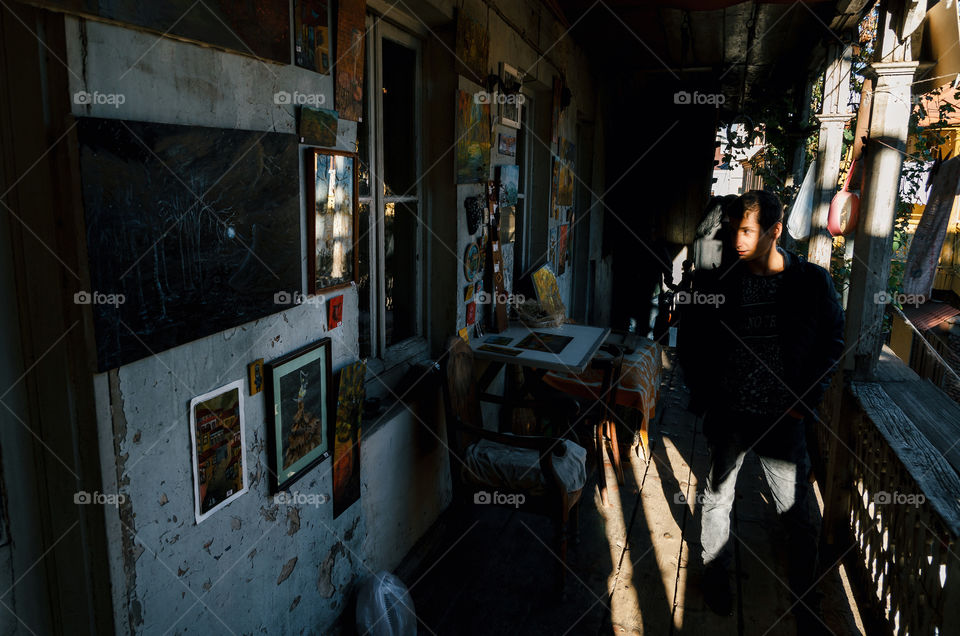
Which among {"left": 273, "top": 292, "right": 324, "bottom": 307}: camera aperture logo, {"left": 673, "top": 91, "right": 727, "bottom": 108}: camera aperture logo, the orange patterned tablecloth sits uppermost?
{"left": 673, "top": 91, "right": 727, "bottom": 108}: camera aperture logo

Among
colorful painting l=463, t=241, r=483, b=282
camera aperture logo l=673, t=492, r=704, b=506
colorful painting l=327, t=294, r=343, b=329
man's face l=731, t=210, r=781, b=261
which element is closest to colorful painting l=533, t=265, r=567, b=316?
colorful painting l=463, t=241, r=483, b=282

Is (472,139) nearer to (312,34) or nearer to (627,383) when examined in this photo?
(312,34)

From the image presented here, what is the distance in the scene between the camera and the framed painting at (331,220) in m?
2.08

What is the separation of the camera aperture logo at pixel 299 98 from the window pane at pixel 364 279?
633mm

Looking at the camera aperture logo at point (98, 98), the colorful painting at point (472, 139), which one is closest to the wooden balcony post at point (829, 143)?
the colorful painting at point (472, 139)

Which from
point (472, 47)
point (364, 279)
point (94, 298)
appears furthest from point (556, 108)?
point (94, 298)

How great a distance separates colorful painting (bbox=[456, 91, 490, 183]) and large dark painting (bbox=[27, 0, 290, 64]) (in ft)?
4.44

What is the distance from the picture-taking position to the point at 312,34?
2.00 m

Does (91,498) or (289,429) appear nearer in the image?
(91,498)

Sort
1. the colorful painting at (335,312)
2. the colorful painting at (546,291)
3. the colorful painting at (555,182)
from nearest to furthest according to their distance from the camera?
1. the colorful painting at (335,312)
2. the colorful painting at (546,291)
3. the colorful painting at (555,182)

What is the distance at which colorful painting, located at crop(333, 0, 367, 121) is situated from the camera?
7.03 ft

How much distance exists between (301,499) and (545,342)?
6.17 feet

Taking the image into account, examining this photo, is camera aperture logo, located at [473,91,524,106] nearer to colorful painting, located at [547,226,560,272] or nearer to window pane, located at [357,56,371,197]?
window pane, located at [357,56,371,197]

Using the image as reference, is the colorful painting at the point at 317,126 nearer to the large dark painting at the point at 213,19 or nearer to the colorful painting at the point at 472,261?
the large dark painting at the point at 213,19
